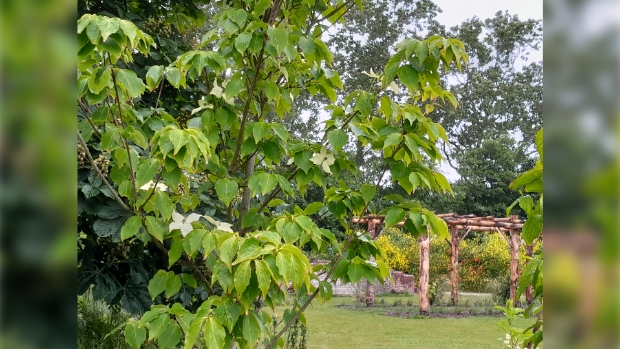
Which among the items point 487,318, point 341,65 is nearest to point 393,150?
point 487,318

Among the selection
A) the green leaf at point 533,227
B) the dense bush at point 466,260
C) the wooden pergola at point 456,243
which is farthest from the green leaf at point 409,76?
the dense bush at point 466,260

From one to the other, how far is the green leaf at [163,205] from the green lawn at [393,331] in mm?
4879

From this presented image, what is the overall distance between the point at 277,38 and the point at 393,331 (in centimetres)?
600

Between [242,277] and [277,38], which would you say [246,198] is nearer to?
[277,38]

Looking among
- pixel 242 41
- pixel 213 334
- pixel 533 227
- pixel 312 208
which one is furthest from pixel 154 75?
pixel 533 227

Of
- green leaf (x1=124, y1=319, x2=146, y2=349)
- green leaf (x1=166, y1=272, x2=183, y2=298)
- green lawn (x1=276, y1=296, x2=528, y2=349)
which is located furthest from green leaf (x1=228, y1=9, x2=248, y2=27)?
green lawn (x1=276, y1=296, x2=528, y2=349)

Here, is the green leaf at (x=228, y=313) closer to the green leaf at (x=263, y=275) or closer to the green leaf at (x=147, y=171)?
the green leaf at (x=263, y=275)

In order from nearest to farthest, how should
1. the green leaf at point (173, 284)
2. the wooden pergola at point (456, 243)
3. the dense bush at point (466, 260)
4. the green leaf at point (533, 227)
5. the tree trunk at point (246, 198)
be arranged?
the green leaf at point (533, 227), the green leaf at point (173, 284), the tree trunk at point (246, 198), the wooden pergola at point (456, 243), the dense bush at point (466, 260)

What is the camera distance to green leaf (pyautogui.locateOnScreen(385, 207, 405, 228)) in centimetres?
138

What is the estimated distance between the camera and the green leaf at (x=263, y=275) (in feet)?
3.37

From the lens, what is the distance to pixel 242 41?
1429 millimetres

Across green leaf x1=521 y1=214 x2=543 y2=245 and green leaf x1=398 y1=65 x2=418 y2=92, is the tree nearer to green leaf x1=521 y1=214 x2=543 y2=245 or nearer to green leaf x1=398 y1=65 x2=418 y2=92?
green leaf x1=398 y1=65 x2=418 y2=92

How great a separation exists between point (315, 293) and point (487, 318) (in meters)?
6.99
